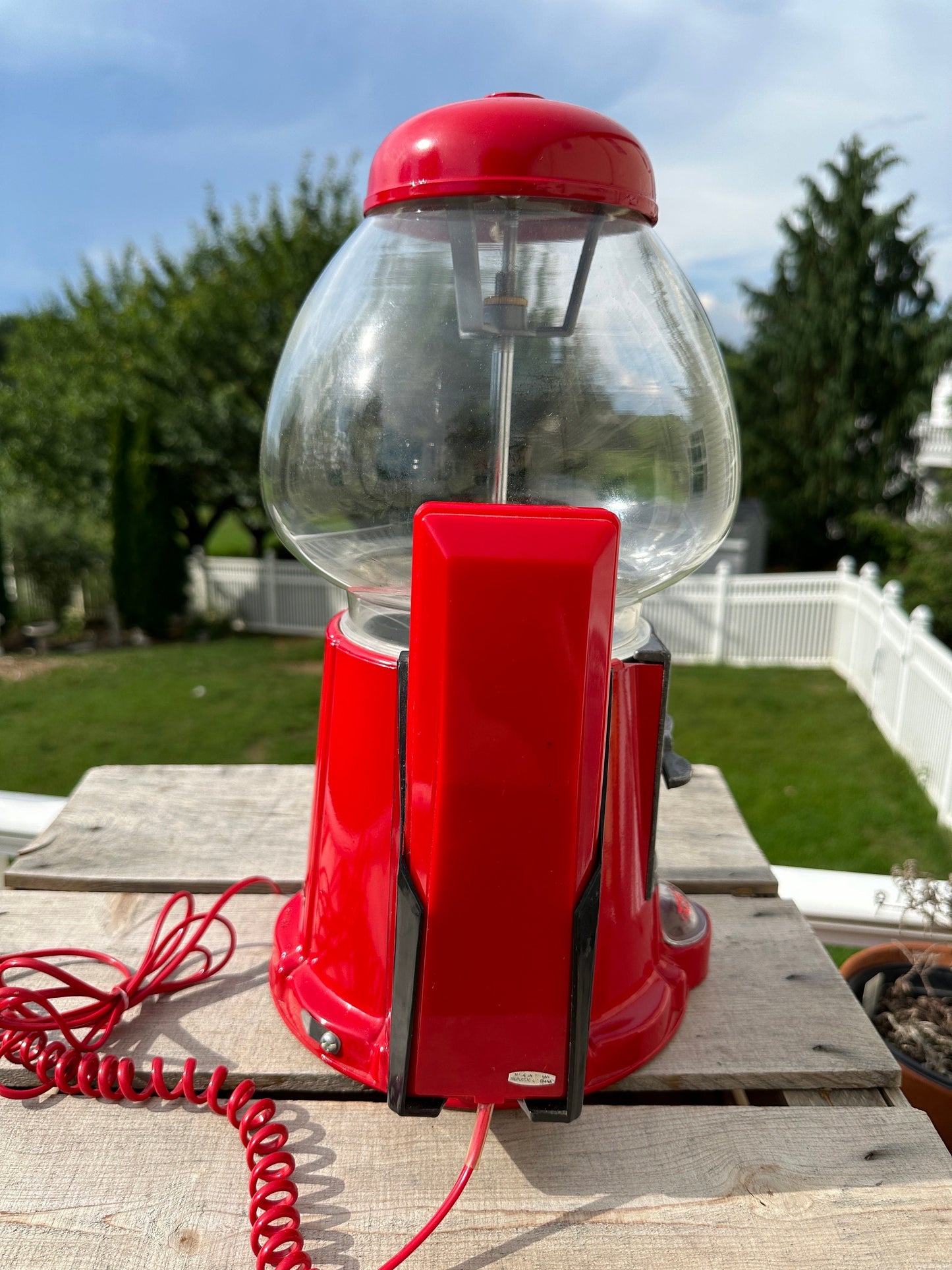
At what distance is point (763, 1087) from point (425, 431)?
0.72 m

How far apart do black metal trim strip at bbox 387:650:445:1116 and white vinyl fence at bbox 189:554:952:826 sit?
14.2ft

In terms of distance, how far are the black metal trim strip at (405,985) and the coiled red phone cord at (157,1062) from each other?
0.22ft

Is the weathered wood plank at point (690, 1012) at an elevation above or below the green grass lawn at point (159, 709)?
above

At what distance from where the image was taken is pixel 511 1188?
69 cm

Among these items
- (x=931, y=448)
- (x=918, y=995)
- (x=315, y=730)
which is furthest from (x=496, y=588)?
(x=931, y=448)

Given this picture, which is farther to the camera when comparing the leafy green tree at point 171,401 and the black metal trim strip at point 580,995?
the leafy green tree at point 171,401

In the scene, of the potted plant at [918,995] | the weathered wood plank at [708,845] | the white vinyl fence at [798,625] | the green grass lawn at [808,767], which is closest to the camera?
the potted plant at [918,995]

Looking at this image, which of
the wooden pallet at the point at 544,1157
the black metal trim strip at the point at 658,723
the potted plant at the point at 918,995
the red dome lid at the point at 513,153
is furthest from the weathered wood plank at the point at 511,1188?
the red dome lid at the point at 513,153

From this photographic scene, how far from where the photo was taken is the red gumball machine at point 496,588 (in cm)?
62

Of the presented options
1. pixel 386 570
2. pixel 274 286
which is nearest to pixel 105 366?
pixel 274 286

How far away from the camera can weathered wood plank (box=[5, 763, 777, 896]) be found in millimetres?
1097

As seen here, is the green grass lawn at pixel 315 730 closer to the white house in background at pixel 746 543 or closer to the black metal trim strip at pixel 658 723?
the white house in background at pixel 746 543

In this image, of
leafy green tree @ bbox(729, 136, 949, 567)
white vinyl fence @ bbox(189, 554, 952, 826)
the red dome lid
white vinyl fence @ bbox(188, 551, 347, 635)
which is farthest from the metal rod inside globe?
leafy green tree @ bbox(729, 136, 949, 567)

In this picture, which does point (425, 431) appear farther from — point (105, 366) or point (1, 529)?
point (105, 366)
